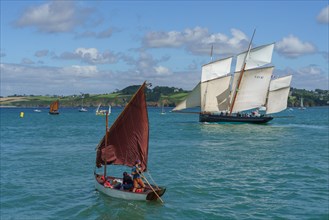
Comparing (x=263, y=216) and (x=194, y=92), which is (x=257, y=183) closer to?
(x=263, y=216)

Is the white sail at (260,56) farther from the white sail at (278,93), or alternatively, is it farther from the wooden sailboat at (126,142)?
the wooden sailboat at (126,142)

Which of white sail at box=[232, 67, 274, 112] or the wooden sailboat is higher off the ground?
white sail at box=[232, 67, 274, 112]

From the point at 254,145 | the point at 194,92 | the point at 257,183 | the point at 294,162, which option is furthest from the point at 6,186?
the point at 194,92

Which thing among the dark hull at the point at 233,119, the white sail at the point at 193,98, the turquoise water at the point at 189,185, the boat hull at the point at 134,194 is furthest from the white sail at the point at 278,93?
the boat hull at the point at 134,194

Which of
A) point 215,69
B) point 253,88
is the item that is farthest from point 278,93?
point 215,69

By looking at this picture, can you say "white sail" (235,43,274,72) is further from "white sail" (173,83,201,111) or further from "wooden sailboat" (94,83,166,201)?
"wooden sailboat" (94,83,166,201)

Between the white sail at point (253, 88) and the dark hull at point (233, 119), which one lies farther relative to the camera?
the dark hull at point (233, 119)

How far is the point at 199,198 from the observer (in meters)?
32.1

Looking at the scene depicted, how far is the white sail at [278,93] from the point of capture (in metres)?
116

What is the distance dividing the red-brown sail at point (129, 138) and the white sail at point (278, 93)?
8855cm

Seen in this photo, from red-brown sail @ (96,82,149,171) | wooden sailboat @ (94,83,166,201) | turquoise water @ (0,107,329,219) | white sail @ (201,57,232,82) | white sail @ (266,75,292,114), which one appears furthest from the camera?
white sail @ (201,57,232,82)

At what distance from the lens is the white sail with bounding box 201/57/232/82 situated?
393 ft

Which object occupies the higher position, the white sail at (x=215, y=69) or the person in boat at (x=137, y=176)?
the white sail at (x=215, y=69)

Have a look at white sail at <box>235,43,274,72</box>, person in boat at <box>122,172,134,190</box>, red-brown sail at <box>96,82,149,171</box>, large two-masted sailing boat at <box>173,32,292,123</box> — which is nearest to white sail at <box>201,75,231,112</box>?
large two-masted sailing boat at <box>173,32,292,123</box>
